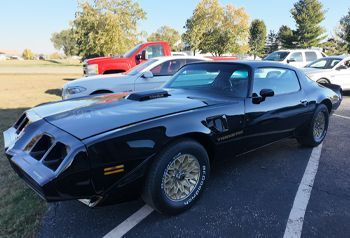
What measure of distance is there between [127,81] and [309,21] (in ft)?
163

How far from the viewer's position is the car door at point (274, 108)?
374 centimetres

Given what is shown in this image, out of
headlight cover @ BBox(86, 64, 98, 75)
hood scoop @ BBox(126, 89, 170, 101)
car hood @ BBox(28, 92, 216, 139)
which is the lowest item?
headlight cover @ BBox(86, 64, 98, 75)

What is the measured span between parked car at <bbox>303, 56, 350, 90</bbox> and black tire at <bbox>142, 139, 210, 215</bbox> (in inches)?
341

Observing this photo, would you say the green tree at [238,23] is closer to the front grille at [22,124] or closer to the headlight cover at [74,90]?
the headlight cover at [74,90]

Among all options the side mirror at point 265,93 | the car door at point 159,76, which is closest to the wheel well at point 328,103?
the side mirror at point 265,93

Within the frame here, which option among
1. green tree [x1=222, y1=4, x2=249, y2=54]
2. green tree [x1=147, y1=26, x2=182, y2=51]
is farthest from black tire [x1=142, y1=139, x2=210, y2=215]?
green tree [x1=147, y1=26, x2=182, y2=51]

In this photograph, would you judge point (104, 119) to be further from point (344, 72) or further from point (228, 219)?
point (344, 72)

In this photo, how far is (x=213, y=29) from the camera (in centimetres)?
3572

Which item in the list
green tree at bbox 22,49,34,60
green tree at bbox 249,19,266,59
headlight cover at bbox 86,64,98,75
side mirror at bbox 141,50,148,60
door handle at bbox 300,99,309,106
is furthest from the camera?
green tree at bbox 22,49,34,60

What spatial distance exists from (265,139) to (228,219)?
4.57 feet

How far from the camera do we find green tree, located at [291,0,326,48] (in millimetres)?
49009

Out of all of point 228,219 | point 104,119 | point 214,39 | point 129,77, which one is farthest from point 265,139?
point 214,39

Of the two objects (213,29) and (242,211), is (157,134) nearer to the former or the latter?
(242,211)

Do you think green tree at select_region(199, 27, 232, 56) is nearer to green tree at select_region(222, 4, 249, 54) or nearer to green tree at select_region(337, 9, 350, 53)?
green tree at select_region(222, 4, 249, 54)
